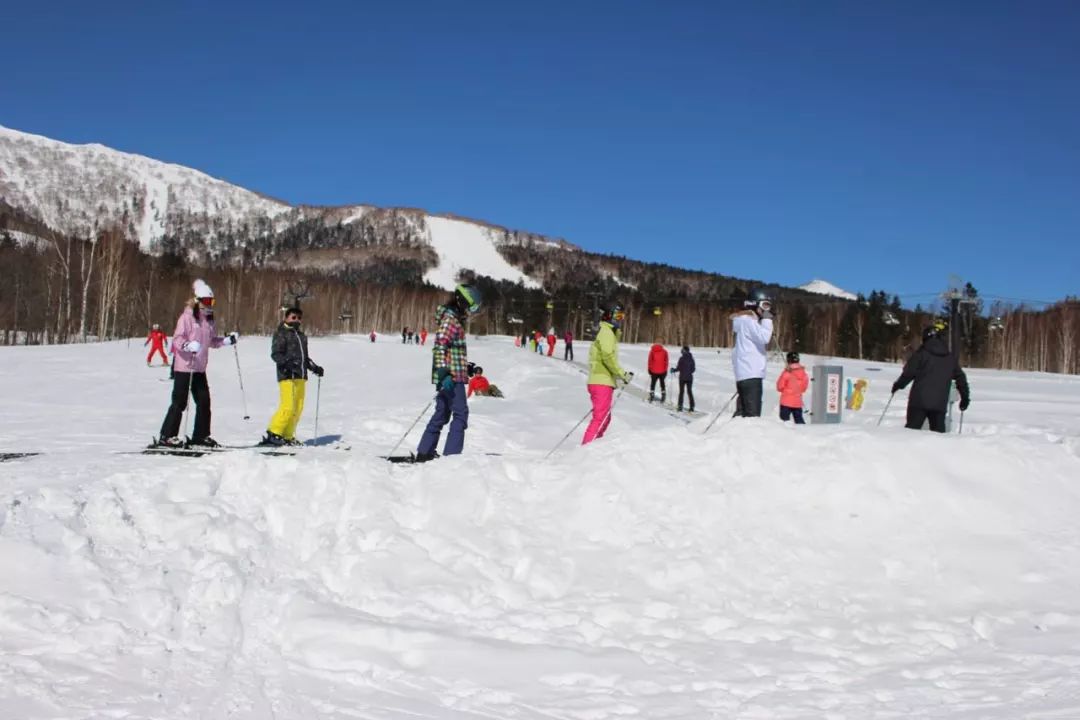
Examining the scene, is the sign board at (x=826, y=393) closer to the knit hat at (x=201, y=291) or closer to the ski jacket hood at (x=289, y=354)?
the ski jacket hood at (x=289, y=354)

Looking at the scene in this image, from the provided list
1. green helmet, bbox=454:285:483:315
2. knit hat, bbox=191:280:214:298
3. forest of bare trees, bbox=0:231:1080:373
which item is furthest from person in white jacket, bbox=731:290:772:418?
forest of bare trees, bbox=0:231:1080:373

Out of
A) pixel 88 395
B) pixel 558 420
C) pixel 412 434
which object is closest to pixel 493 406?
pixel 558 420

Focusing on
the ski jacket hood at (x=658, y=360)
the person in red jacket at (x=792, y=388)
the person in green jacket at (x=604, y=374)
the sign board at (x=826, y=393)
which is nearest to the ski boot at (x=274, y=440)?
the person in green jacket at (x=604, y=374)

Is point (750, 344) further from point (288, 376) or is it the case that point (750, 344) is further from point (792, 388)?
point (792, 388)

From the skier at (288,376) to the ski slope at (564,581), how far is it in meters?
1.83

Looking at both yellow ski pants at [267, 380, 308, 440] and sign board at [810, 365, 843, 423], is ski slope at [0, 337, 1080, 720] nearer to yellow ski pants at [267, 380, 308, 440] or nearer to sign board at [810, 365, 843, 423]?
yellow ski pants at [267, 380, 308, 440]

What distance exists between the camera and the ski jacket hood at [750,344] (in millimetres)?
8766

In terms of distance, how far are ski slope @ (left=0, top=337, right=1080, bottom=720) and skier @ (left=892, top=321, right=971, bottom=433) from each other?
1879 millimetres

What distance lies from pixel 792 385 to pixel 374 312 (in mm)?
115449

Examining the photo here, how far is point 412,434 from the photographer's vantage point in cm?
1409

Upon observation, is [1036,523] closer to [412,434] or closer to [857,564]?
[857,564]

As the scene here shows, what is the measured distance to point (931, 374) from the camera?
29.7 feet

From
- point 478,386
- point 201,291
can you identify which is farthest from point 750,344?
point 478,386

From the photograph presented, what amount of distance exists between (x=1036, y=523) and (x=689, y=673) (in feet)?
11.6
